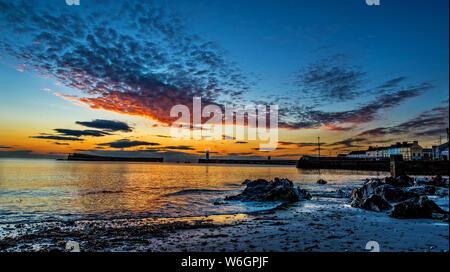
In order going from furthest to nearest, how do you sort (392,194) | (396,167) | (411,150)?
(411,150) → (396,167) → (392,194)

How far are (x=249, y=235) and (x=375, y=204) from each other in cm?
935

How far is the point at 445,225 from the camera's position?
30.9 feet

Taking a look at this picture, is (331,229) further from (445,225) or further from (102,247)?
(102,247)

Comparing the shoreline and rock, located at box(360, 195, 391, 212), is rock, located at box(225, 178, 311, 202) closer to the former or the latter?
rock, located at box(360, 195, 391, 212)

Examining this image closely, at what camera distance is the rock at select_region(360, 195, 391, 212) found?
13.8m

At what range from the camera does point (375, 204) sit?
14.1 meters

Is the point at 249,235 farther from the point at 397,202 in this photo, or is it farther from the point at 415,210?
the point at 397,202

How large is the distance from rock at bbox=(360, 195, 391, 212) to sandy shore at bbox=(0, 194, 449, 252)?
1707 millimetres

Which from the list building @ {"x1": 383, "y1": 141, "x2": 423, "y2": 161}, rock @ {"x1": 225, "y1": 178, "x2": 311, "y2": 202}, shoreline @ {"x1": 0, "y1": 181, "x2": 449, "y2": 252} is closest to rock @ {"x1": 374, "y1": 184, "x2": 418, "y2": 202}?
shoreline @ {"x1": 0, "y1": 181, "x2": 449, "y2": 252}

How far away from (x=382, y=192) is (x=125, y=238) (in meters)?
16.3

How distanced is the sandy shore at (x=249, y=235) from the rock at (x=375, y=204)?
5.60 ft

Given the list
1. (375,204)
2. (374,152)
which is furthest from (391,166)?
(374,152)

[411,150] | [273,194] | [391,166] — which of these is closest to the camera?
[273,194]
